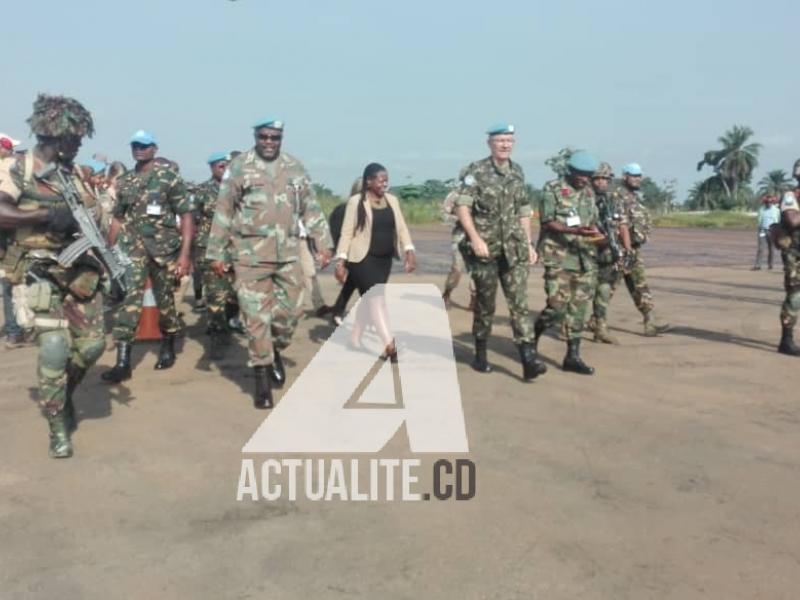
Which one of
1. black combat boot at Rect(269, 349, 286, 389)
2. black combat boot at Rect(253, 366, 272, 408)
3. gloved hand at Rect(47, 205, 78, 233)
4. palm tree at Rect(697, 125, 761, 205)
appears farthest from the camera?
palm tree at Rect(697, 125, 761, 205)

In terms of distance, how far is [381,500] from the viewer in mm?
4062

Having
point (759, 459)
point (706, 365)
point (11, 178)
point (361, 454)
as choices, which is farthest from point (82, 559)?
point (706, 365)

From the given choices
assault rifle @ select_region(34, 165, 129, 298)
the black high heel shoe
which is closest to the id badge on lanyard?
assault rifle @ select_region(34, 165, 129, 298)

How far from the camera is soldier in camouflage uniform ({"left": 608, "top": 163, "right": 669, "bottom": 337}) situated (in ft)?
27.1

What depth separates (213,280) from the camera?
748 cm

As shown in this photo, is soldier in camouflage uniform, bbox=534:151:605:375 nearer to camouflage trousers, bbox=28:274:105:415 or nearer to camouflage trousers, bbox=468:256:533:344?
camouflage trousers, bbox=468:256:533:344

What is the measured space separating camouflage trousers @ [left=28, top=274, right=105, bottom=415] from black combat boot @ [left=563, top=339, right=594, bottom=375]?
12.6ft

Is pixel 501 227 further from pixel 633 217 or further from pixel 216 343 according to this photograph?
pixel 216 343

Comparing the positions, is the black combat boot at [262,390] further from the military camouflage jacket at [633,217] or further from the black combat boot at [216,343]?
the military camouflage jacket at [633,217]

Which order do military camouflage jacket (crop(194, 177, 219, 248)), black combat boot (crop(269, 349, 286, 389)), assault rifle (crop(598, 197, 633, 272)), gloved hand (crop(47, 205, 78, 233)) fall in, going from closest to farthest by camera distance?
1. gloved hand (crop(47, 205, 78, 233))
2. black combat boot (crop(269, 349, 286, 389))
3. assault rifle (crop(598, 197, 633, 272))
4. military camouflage jacket (crop(194, 177, 219, 248))

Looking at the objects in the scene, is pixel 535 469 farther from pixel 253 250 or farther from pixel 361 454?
pixel 253 250

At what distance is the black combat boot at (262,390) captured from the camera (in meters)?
5.70

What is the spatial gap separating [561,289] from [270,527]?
3.94 meters

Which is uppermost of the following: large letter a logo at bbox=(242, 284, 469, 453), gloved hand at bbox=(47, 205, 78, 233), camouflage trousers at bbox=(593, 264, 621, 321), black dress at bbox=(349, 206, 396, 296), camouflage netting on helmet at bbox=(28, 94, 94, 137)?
camouflage netting on helmet at bbox=(28, 94, 94, 137)
